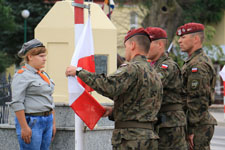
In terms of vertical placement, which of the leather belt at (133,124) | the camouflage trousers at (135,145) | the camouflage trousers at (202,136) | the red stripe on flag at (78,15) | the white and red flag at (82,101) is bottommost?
the camouflage trousers at (202,136)

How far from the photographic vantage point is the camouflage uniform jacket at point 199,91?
5.77 meters

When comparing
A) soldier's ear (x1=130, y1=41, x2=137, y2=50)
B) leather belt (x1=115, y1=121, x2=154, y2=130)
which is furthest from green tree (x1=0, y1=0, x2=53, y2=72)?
leather belt (x1=115, y1=121, x2=154, y2=130)

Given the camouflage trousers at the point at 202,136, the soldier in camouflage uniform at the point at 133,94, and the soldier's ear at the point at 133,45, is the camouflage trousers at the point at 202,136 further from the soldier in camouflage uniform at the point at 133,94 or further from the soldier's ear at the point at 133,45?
the soldier's ear at the point at 133,45

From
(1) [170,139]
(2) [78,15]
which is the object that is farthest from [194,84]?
(2) [78,15]

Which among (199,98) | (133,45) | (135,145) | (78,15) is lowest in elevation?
(135,145)

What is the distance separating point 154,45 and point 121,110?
157 centimetres

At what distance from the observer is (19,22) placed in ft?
102

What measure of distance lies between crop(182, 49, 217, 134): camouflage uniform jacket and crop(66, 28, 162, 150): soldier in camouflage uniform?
131 centimetres

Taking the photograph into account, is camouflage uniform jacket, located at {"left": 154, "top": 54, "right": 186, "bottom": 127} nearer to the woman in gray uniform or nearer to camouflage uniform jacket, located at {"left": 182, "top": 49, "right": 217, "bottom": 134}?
camouflage uniform jacket, located at {"left": 182, "top": 49, "right": 217, "bottom": 134}

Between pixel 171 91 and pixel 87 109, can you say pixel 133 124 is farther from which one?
pixel 171 91

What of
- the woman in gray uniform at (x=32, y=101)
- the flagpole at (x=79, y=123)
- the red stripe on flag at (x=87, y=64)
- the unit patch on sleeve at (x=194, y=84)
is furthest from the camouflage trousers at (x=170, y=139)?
the woman in gray uniform at (x=32, y=101)

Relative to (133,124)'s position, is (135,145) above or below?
below

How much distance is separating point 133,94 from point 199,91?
159 centimetres

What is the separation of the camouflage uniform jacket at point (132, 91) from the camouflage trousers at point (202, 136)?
1469 millimetres
